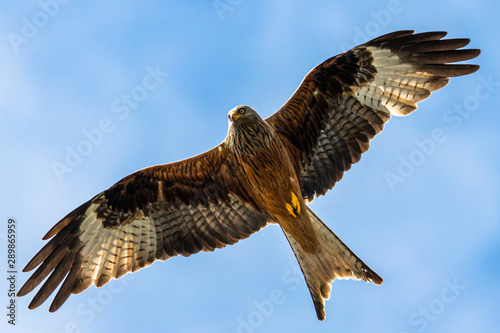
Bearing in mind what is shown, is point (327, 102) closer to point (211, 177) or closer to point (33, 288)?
point (211, 177)

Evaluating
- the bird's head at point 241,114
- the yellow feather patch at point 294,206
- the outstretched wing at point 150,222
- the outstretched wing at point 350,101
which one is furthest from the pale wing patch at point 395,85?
the outstretched wing at point 150,222

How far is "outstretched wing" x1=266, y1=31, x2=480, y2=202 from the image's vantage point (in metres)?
9.95

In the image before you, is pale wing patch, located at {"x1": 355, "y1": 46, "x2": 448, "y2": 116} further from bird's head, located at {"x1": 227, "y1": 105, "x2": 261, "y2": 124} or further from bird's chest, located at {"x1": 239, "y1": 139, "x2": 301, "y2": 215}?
bird's head, located at {"x1": 227, "y1": 105, "x2": 261, "y2": 124}

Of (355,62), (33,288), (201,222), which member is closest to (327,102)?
(355,62)

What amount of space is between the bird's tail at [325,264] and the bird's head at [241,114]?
1.96 m

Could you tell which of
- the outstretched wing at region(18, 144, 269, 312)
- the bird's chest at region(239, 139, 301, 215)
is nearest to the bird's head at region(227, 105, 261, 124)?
the bird's chest at region(239, 139, 301, 215)

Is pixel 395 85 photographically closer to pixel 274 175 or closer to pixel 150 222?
pixel 274 175

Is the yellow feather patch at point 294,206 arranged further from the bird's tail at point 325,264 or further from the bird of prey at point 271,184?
the bird's tail at point 325,264

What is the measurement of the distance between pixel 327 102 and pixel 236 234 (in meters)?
2.93

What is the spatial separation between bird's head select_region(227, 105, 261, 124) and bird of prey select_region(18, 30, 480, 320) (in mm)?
17

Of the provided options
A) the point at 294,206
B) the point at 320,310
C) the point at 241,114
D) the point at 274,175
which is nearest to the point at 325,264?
the point at 320,310

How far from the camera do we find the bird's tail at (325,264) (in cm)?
966

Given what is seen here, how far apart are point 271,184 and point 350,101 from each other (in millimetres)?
2120

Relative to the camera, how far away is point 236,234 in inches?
420
